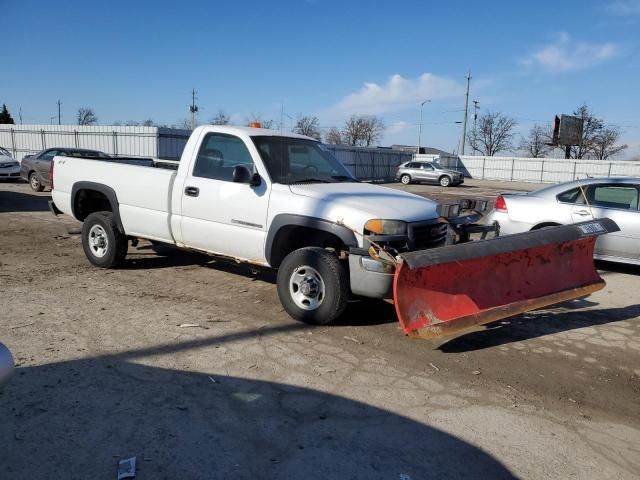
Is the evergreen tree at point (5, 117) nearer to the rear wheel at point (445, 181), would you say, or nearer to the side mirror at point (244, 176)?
the rear wheel at point (445, 181)

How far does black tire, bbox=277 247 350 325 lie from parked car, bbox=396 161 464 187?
3225 centimetres

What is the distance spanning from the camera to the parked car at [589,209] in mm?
7699

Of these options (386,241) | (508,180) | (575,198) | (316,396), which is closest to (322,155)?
(386,241)

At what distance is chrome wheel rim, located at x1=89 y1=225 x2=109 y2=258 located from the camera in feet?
23.7

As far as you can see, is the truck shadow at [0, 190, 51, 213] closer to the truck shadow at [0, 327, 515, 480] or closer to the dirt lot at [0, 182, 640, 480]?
the dirt lot at [0, 182, 640, 480]

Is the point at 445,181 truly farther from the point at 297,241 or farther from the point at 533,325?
the point at 297,241

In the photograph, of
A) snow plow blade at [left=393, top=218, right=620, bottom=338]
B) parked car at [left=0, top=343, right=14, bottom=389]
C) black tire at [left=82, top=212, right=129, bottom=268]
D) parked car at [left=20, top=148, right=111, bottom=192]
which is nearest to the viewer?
parked car at [left=0, top=343, right=14, bottom=389]

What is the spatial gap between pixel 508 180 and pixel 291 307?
170 feet

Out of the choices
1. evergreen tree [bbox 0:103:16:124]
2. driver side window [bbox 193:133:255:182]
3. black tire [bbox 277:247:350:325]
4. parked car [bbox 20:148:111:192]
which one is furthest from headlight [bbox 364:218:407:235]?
evergreen tree [bbox 0:103:16:124]

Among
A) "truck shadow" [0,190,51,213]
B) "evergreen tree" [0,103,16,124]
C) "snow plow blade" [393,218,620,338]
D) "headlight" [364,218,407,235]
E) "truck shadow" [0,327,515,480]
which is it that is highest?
"evergreen tree" [0,103,16,124]

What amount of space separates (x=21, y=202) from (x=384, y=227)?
13536 millimetres

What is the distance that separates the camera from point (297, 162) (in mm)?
6070

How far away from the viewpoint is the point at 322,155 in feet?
21.6

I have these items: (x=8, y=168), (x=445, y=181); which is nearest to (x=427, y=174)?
(x=445, y=181)
